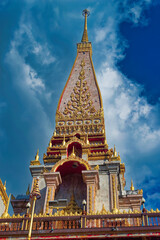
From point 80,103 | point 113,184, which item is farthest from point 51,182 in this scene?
point 80,103

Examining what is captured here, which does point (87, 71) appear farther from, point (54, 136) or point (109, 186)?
point (109, 186)

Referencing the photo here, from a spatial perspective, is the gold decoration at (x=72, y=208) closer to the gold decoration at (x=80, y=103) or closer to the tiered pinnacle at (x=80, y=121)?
the tiered pinnacle at (x=80, y=121)

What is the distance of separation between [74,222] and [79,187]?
8.93 metres

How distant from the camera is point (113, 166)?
2766 centimetres

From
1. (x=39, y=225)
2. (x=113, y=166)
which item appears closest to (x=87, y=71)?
(x=113, y=166)

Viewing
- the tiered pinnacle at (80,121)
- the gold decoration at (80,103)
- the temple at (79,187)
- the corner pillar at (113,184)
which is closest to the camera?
the temple at (79,187)

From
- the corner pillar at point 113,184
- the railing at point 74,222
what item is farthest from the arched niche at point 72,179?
the railing at point 74,222

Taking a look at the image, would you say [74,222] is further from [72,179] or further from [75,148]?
[75,148]

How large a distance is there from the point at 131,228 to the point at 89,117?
61.3 feet

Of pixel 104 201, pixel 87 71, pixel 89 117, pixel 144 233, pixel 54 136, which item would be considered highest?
pixel 87 71

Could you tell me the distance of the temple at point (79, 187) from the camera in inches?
698

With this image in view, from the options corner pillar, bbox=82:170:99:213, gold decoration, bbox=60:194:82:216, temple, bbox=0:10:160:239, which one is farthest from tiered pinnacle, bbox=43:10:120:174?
gold decoration, bbox=60:194:82:216

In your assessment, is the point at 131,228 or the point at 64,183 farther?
the point at 64,183

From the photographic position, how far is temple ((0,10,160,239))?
1772cm
